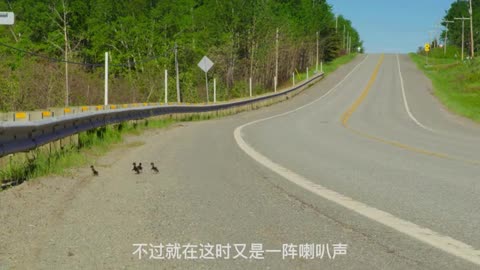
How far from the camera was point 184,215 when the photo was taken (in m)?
5.50

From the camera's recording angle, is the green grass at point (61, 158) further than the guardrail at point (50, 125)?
Yes

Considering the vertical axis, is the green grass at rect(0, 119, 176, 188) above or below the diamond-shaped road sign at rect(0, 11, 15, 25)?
below

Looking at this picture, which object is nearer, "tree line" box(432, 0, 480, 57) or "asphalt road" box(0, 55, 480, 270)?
"asphalt road" box(0, 55, 480, 270)

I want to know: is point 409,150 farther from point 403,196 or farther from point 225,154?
point 403,196

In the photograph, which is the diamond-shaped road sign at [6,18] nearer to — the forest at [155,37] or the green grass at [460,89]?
the green grass at [460,89]

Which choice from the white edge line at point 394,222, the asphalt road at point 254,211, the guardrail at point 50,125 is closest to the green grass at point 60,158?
the guardrail at point 50,125

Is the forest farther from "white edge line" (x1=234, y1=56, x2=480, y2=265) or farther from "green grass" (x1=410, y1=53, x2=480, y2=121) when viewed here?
"white edge line" (x1=234, y1=56, x2=480, y2=265)

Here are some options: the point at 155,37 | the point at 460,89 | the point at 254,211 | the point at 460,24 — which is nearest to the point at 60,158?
the point at 254,211

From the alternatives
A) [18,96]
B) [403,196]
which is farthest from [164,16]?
[403,196]

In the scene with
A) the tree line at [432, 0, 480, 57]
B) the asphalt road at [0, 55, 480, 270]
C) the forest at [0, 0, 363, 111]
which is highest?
the tree line at [432, 0, 480, 57]

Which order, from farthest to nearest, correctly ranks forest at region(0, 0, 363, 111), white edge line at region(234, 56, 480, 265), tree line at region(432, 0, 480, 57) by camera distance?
tree line at region(432, 0, 480, 57)
forest at region(0, 0, 363, 111)
white edge line at region(234, 56, 480, 265)

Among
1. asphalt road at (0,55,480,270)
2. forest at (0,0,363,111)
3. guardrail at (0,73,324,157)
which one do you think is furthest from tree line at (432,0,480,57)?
asphalt road at (0,55,480,270)

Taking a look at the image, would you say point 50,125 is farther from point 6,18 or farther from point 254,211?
point 254,211

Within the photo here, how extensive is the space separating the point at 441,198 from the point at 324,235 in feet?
7.51
